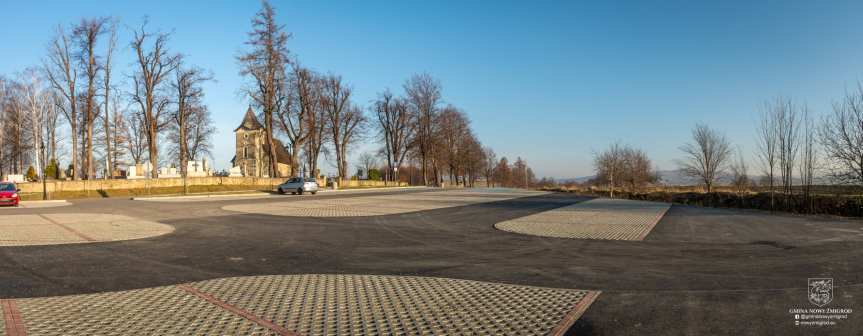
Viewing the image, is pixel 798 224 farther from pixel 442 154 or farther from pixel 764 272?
pixel 442 154

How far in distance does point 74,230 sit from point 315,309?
Result: 33.3 ft

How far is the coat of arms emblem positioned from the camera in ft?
15.0

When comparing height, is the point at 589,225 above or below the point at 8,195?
below

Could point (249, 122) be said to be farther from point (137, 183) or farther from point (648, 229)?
point (648, 229)

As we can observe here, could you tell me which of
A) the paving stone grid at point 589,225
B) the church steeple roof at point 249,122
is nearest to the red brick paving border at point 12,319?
the paving stone grid at point 589,225

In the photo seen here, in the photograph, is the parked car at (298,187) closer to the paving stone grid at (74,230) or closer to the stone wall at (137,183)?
the stone wall at (137,183)

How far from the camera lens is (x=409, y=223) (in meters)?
12.9

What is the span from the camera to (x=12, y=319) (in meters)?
3.99

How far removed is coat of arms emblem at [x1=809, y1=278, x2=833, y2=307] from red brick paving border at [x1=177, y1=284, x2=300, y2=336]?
507 cm

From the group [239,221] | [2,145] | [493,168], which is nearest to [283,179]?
[2,145]

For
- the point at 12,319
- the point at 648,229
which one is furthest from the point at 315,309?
the point at 648,229

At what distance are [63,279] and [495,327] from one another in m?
5.63

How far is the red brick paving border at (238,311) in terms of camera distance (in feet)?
12.2

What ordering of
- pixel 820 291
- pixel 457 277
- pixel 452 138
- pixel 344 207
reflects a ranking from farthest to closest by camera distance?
pixel 452 138
pixel 344 207
pixel 457 277
pixel 820 291
